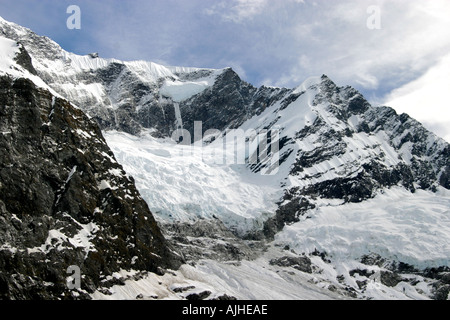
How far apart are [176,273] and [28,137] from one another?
5072 centimetres

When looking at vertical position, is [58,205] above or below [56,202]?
below

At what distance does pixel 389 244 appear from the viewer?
181000 millimetres

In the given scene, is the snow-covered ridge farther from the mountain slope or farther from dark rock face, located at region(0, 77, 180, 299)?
dark rock face, located at region(0, 77, 180, 299)

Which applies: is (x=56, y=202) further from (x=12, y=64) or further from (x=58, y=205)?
(x=12, y=64)

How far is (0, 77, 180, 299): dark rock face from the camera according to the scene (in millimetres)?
100375

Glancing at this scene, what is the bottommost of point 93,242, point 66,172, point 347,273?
point 347,273

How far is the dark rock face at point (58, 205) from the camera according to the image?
329 ft

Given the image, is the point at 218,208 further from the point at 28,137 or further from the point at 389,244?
the point at 28,137

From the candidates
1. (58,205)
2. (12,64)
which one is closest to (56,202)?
(58,205)

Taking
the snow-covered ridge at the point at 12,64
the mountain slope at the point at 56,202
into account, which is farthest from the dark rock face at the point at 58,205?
the snow-covered ridge at the point at 12,64

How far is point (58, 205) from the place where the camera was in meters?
112

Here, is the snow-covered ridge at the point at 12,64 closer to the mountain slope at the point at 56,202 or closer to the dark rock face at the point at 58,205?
the mountain slope at the point at 56,202

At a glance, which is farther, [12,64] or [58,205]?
[12,64]
